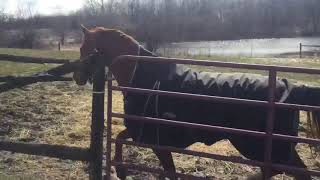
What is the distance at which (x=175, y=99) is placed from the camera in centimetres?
461

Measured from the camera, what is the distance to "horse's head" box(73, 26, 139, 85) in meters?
5.05

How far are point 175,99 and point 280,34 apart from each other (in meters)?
88.5

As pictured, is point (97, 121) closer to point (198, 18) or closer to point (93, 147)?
point (93, 147)

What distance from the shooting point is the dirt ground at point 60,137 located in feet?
18.6

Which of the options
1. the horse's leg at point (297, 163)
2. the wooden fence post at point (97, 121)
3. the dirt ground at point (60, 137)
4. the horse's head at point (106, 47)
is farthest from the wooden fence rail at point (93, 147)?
the horse's leg at point (297, 163)

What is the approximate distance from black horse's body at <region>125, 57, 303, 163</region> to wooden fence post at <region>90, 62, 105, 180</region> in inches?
11.1

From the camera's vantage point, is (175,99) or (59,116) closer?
(175,99)

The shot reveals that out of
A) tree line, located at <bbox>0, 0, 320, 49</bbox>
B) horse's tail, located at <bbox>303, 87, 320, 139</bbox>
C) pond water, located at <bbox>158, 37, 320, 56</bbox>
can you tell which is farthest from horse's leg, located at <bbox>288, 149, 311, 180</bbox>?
tree line, located at <bbox>0, 0, 320, 49</bbox>

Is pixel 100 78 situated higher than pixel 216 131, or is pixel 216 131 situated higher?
pixel 100 78

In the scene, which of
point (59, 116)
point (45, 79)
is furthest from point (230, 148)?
point (59, 116)

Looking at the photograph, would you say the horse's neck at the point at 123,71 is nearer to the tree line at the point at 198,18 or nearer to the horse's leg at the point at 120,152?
the horse's leg at the point at 120,152

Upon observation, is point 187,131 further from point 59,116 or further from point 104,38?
point 59,116

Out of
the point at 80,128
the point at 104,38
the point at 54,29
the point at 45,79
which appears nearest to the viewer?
the point at 104,38

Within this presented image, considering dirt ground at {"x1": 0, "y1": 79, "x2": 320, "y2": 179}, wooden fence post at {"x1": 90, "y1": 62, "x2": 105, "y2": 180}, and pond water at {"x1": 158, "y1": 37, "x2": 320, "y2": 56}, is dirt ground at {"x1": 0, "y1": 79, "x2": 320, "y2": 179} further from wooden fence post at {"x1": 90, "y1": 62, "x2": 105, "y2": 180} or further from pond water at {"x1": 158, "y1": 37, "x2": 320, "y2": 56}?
pond water at {"x1": 158, "y1": 37, "x2": 320, "y2": 56}
